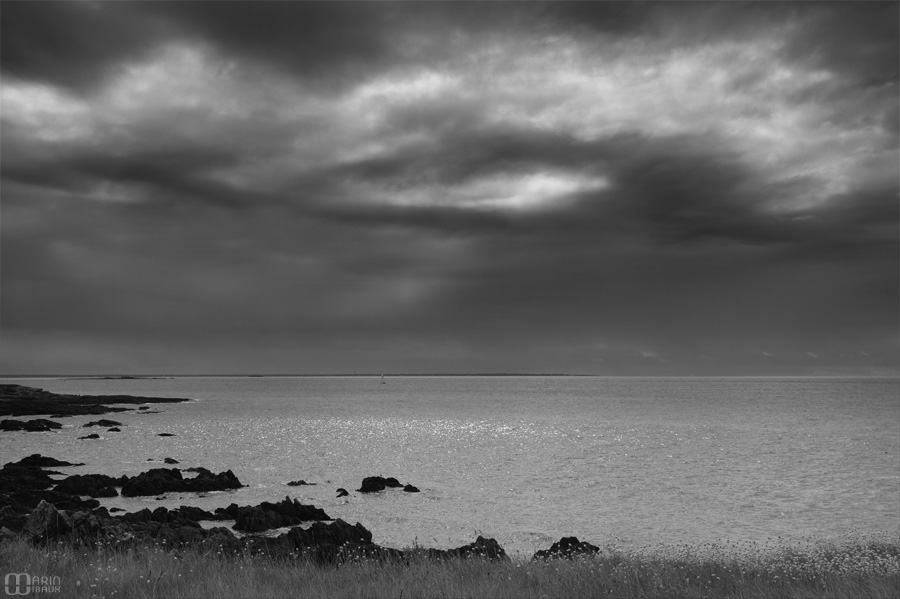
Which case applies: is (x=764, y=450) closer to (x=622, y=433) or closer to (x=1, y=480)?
(x=622, y=433)

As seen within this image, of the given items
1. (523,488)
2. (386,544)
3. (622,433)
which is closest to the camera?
(386,544)

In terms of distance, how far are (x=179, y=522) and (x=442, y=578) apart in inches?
620

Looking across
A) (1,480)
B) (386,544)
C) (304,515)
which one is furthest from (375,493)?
(1,480)

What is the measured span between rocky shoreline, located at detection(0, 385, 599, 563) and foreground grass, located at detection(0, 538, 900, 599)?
216 cm

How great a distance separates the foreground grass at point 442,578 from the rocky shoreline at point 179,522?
7.07 ft

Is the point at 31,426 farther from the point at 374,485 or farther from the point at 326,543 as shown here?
the point at 326,543

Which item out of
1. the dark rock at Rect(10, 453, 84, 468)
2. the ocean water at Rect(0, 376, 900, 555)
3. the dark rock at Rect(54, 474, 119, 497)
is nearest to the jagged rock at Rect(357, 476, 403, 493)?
the ocean water at Rect(0, 376, 900, 555)

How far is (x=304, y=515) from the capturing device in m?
26.7

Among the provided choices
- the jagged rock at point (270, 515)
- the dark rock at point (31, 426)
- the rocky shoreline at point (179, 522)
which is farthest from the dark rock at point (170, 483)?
the dark rock at point (31, 426)

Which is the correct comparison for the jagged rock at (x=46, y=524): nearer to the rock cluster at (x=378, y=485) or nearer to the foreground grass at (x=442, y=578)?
the foreground grass at (x=442, y=578)

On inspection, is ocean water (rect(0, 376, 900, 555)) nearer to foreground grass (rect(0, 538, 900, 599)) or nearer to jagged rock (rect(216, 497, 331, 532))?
jagged rock (rect(216, 497, 331, 532))

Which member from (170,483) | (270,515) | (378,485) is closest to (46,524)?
(270,515)

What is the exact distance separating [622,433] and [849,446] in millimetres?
21861

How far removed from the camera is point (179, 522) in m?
23.8
